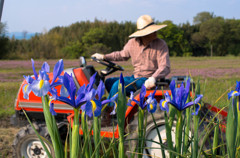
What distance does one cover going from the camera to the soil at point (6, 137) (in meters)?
2.73

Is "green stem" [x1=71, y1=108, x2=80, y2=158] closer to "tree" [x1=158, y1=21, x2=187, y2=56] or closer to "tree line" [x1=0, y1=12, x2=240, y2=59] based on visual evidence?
"tree line" [x1=0, y1=12, x2=240, y2=59]

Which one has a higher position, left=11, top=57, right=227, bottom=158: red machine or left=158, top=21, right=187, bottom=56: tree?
left=158, top=21, right=187, bottom=56: tree

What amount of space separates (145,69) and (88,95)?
84.5 inches

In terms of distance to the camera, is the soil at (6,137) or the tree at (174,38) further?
the tree at (174,38)

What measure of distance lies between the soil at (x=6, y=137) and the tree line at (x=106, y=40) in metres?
17.5

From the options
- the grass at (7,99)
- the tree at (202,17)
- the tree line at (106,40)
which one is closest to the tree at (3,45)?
the tree line at (106,40)

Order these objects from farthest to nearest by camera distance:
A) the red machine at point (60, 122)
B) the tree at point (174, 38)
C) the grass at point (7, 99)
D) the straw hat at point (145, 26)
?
the tree at point (174, 38) → the grass at point (7, 99) → the straw hat at point (145, 26) → the red machine at point (60, 122)

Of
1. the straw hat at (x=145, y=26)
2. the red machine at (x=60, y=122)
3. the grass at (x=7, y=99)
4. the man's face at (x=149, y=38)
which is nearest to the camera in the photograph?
the red machine at (x=60, y=122)

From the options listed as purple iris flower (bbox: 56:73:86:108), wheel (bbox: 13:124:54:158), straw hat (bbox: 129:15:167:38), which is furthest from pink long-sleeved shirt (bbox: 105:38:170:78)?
purple iris flower (bbox: 56:73:86:108)

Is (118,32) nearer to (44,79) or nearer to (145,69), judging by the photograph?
(145,69)

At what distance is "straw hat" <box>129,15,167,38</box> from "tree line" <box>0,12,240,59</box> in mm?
19185

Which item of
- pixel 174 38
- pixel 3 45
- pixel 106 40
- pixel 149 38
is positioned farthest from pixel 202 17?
pixel 149 38

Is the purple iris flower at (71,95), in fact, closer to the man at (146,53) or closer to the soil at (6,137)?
the man at (146,53)

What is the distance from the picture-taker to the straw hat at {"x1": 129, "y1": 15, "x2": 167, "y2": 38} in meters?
2.68
